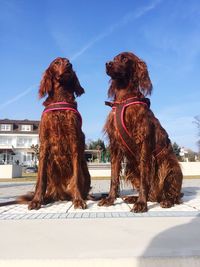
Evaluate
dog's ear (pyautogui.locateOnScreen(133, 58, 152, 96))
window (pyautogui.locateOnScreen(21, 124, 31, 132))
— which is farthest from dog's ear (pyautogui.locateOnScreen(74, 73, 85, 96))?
Answer: window (pyautogui.locateOnScreen(21, 124, 31, 132))

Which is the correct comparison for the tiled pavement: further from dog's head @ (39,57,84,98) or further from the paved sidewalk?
dog's head @ (39,57,84,98)

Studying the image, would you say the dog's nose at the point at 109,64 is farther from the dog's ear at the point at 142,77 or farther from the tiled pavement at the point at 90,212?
the tiled pavement at the point at 90,212

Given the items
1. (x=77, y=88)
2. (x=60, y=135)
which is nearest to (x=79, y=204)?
(x=60, y=135)

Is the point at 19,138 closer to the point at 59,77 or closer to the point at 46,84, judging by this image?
the point at 46,84

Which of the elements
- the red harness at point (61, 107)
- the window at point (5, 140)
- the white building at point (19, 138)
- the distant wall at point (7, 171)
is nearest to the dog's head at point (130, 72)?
the red harness at point (61, 107)

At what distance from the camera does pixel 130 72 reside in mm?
5602

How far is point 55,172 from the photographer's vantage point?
5.95 metres

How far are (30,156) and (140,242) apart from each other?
87.6 m

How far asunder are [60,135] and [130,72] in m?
1.40

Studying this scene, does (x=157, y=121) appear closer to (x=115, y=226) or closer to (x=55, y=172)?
(x=55, y=172)

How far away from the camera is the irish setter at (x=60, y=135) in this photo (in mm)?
5578

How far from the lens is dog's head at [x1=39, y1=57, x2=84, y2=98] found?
18.6ft

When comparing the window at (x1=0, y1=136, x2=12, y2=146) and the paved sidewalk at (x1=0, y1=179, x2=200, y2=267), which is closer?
the paved sidewalk at (x1=0, y1=179, x2=200, y2=267)

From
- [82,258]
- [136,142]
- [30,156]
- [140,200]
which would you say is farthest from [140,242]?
[30,156]
